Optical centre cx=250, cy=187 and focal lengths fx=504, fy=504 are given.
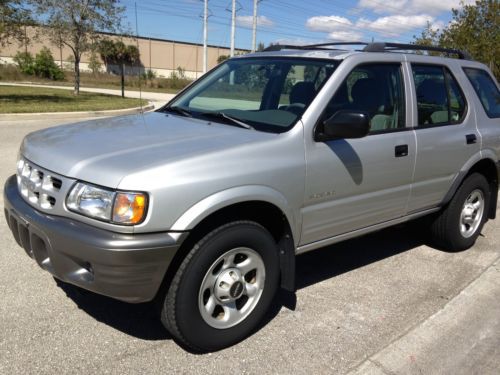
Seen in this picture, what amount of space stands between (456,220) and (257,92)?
92.5 inches

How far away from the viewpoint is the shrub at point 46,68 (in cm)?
4334

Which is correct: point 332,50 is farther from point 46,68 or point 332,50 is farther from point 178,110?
point 46,68

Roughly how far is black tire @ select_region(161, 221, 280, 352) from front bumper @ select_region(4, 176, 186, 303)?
0.16 m

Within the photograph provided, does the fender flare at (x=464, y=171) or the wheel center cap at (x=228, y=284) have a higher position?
the fender flare at (x=464, y=171)

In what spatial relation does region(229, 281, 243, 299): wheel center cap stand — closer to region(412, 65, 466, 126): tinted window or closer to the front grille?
the front grille

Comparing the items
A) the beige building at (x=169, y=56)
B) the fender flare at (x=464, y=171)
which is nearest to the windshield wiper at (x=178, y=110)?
the fender flare at (x=464, y=171)

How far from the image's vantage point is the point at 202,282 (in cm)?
291

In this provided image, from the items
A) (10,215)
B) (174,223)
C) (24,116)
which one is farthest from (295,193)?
(24,116)

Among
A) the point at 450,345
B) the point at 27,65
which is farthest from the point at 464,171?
the point at 27,65

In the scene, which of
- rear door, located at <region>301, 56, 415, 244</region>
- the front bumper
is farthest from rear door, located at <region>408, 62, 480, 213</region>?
the front bumper

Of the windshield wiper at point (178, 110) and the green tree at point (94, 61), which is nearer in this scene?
the windshield wiper at point (178, 110)

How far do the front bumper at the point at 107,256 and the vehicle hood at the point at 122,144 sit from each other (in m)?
0.29

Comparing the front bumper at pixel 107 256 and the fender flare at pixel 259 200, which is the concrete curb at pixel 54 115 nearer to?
the fender flare at pixel 259 200

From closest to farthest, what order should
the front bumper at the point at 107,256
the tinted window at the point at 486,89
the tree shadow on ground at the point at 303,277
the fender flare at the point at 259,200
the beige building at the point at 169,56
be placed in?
the front bumper at the point at 107,256 < the fender flare at the point at 259,200 < the tree shadow on ground at the point at 303,277 < the tinted window at the point at 486,89 < the beige building at the point at 169,56
